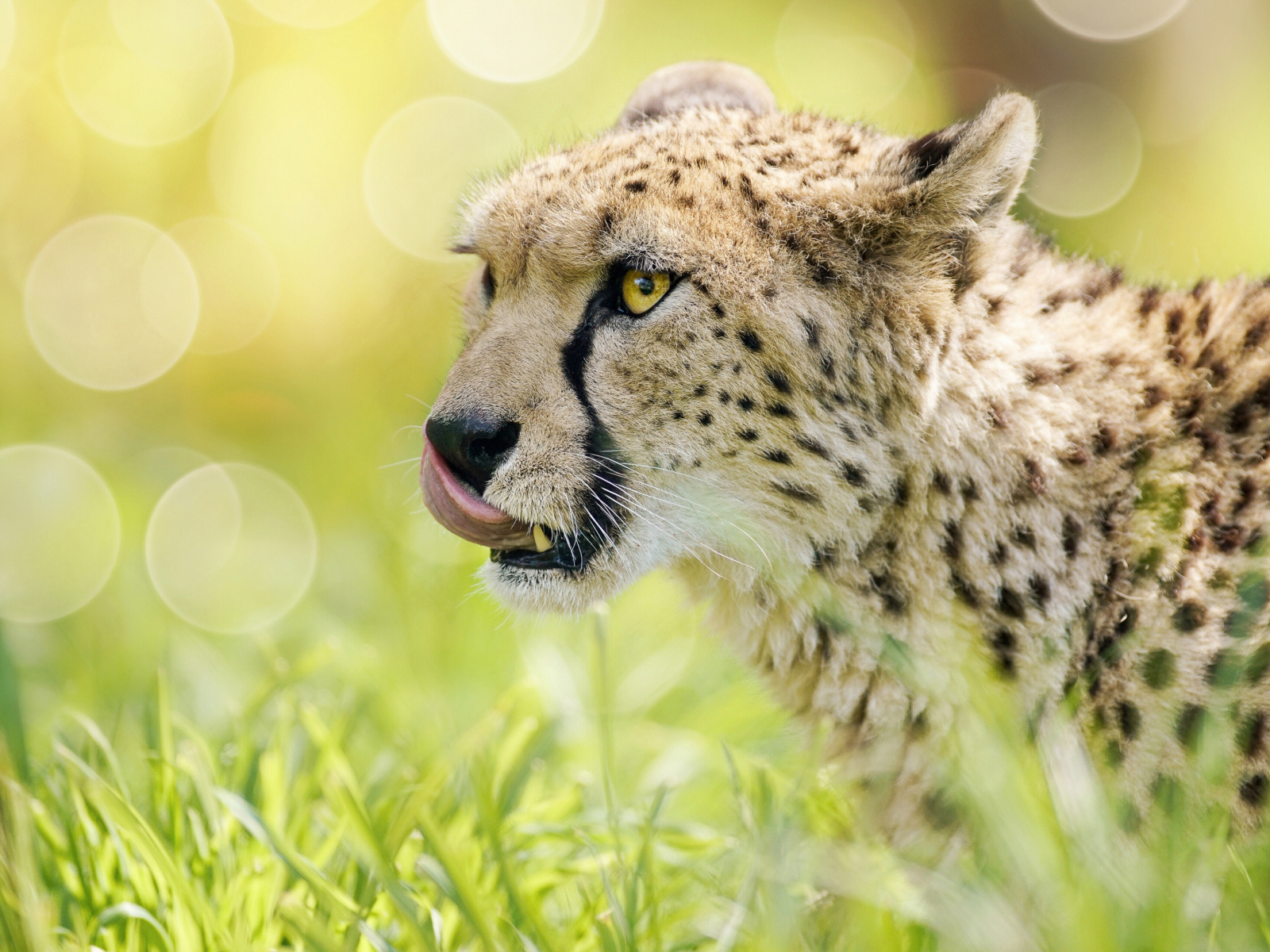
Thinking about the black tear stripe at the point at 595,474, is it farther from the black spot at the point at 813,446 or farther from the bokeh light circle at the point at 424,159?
the bokeh light circle at the point at 424,159

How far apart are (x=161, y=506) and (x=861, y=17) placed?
244 inches

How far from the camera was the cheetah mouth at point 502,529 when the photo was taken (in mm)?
2605

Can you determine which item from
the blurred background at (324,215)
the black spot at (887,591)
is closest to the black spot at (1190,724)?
the black spot at (887,591)

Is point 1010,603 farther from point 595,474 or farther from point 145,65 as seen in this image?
point 145,65

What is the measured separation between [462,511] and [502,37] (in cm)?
603

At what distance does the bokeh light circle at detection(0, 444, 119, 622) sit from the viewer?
190 inches

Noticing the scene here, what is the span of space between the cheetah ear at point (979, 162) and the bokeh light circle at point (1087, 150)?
5303 millimetres

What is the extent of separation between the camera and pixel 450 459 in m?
2.58

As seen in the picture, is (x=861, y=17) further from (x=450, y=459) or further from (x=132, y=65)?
(x=450, y=459)

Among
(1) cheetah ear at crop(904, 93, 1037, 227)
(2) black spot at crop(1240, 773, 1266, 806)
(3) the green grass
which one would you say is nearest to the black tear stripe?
(3) the green grass

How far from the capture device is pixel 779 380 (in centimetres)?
257

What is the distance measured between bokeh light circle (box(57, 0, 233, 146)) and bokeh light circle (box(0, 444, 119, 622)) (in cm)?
241

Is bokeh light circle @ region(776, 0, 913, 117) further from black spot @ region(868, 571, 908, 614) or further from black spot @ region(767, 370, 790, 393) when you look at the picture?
black spot @ region(868, 571, 908, 614)

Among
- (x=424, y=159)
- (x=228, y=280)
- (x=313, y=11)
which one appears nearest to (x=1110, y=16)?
(x=424, y=159)
